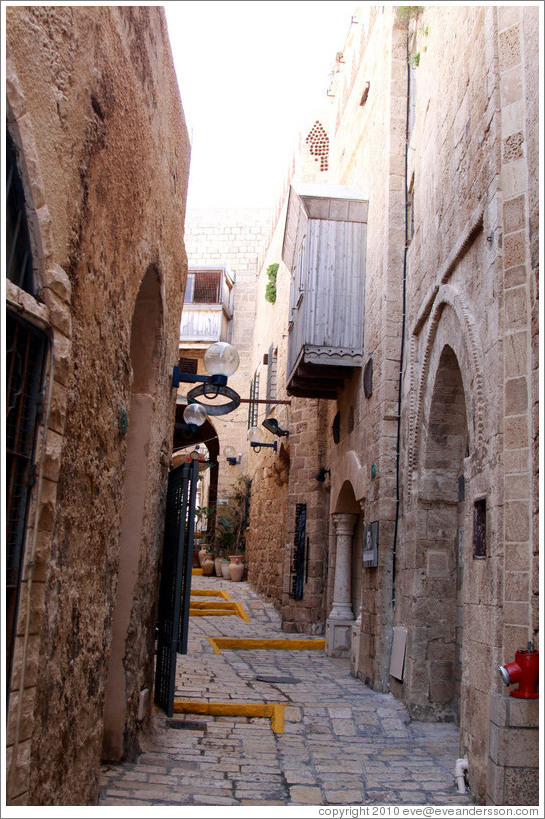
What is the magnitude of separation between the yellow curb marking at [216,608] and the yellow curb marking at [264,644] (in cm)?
195

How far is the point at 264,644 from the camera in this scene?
33.6 feet

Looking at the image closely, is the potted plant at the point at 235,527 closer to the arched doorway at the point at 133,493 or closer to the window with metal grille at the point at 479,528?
the arched doorway at the point at 133,493

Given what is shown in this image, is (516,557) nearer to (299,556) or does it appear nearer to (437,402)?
(437,402)

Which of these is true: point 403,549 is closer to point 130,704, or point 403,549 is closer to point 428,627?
point 428,627

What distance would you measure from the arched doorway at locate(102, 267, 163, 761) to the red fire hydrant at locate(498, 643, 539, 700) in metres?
2.40

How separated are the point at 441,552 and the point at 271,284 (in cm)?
1225

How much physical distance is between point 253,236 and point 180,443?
287 inches

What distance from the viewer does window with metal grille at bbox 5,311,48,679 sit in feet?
8.91

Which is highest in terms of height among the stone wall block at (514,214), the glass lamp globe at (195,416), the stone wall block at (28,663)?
the stone wall block at (514,214)

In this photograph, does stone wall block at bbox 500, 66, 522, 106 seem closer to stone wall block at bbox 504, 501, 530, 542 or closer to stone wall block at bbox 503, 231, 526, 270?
stone wall block at bbox 503, 231, 526, 270

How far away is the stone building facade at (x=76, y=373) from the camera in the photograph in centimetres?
277

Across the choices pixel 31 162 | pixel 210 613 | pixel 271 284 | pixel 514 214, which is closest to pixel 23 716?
pixel 31 162

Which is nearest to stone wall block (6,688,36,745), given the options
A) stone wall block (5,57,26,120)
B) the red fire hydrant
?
stone wall block (5,57,26,120)

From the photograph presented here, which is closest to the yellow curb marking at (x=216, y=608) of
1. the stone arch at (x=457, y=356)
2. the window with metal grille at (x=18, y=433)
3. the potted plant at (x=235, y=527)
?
the potted plant at (x=235, y=527)
